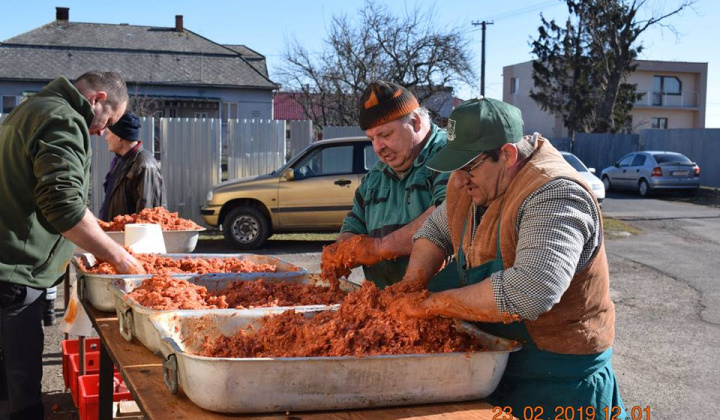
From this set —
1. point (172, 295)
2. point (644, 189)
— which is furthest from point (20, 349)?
point (644, 189)

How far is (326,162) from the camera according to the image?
12727 millimetres

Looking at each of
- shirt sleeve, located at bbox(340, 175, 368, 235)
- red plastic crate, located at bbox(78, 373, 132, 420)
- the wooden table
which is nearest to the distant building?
shirt sleeve, located at bbox(340, 175, 368, 235)

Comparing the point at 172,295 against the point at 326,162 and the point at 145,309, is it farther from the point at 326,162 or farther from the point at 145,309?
the point at 326,162

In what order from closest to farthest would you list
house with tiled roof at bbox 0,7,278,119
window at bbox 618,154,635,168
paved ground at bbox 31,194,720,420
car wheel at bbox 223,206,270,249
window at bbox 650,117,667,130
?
paved ground at bbox 31,194,720,420 < car wheel at bbox 223,206,270,249 < window at bbox 618,154,635,168 < house with tiled roof at bbox 0,7,278,119 < window at bbox 650,117,667,130

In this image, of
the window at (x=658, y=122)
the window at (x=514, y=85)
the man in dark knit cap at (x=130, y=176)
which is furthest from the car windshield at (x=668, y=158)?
the window at (x=514, y=85)

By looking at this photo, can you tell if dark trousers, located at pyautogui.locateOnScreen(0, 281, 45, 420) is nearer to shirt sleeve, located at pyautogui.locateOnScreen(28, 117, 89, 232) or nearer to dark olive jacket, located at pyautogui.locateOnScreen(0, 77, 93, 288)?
dark olive jacket, located at pyautogui.locateOnScreen(0, 77, 93, 288)

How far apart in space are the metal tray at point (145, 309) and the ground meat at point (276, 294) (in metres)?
0.07

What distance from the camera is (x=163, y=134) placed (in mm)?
14812

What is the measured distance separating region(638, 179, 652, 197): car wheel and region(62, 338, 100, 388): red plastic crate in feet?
78.0

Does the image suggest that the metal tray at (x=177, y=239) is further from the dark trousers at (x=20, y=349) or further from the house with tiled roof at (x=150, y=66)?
the house with tiled roof at (x=150, y=66)

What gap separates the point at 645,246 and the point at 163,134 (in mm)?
9871

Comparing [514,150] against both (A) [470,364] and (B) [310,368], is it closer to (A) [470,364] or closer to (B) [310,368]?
(A) [470,364]

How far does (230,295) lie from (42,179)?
3.62 ft

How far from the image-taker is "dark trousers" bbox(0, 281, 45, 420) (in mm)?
3820
